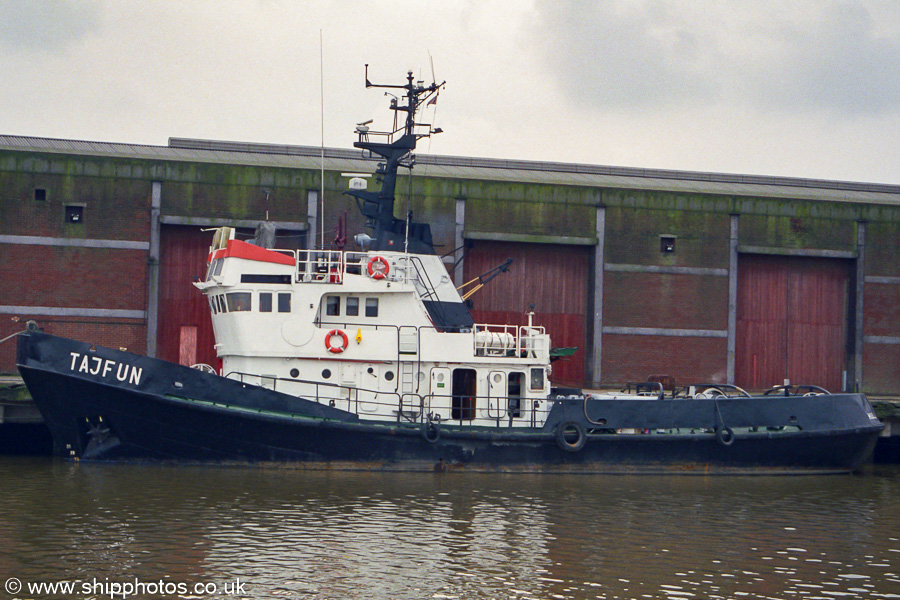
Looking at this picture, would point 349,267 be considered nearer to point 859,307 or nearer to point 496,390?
point 496,390

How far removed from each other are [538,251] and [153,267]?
9.22 meters

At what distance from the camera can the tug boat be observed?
52.7 feet

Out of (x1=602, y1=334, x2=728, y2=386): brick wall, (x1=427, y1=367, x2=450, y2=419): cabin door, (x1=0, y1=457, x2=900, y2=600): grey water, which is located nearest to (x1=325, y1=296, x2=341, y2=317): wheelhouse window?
(x1=427, y1=367, x2=450, y2=419): cabin door

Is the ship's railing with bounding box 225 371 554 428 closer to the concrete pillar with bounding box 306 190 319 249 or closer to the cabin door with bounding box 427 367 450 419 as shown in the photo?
the cabin door with bounding box 427 367 450 419

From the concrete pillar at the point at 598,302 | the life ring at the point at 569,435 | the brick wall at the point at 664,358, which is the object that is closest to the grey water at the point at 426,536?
the life ring at the point at 569,435

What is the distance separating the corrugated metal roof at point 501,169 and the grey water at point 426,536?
9.75 meters

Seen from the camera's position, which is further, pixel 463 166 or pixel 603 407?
pixel 463 166

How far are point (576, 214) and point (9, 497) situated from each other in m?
14.9

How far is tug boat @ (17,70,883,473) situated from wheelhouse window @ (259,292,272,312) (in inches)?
1.0

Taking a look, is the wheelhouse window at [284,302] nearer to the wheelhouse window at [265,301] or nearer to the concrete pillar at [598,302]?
the wheelhouse window at [265,301]

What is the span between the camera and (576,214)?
80.1 feet

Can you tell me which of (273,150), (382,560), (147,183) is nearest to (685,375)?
(273,150)

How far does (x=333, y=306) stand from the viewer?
57.3ft

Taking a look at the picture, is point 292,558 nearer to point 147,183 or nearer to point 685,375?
point 147,183
